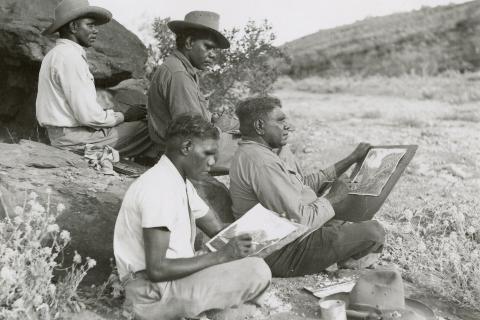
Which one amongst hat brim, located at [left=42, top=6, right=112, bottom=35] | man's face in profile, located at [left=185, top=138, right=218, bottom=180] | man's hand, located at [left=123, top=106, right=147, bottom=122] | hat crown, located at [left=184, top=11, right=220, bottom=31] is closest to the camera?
man's face in profile, located at [left=185, top=138, right=218, bottom=180]

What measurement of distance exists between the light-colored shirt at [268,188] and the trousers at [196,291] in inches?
26.7

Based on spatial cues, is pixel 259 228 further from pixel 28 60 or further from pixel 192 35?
pixel 28 60

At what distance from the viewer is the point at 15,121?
780 centimetres

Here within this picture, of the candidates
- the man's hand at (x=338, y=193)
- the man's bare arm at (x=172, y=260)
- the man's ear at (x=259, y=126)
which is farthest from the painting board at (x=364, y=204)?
the man's bare arm at (x=172, y=260)

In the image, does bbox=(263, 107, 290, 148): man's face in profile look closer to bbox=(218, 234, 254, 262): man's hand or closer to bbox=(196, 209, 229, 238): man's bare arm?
bbox=(196, 209, 229, 238): man's bare arm

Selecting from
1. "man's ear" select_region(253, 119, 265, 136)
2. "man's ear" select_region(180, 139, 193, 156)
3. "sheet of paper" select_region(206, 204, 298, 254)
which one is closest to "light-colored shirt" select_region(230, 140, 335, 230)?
"man's ear" select_region(253, 119, 265, 136)

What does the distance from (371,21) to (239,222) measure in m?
37.4

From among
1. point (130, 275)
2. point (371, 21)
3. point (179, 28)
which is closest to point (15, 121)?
point (179, 28)

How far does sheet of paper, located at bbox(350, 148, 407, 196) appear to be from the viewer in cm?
484

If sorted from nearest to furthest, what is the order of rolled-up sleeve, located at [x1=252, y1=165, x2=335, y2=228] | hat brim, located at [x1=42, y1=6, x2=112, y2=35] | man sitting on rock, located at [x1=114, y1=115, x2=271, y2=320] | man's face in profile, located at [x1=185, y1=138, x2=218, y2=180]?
man sitting on rock, located at [x1=114, y1=115, x2=271, y2=320] → man's face in profile, located at [x1=185, y1=138, x2=218, y2=180] → rolled-up sleeve, located at [x1=252, y1=165, x2=335, y2=228] → hat brim, located at [x1=42, y1=6, x2=112, y2=35]

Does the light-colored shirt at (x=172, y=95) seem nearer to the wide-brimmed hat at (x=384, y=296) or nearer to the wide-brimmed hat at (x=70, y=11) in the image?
the wide-brimmed hat at (x=70, y=11)

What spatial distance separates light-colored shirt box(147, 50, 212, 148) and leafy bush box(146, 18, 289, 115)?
2.44 m

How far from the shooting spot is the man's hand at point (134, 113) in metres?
6.40

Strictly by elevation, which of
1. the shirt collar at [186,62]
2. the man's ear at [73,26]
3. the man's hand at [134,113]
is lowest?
the man's hand at [134,113]
